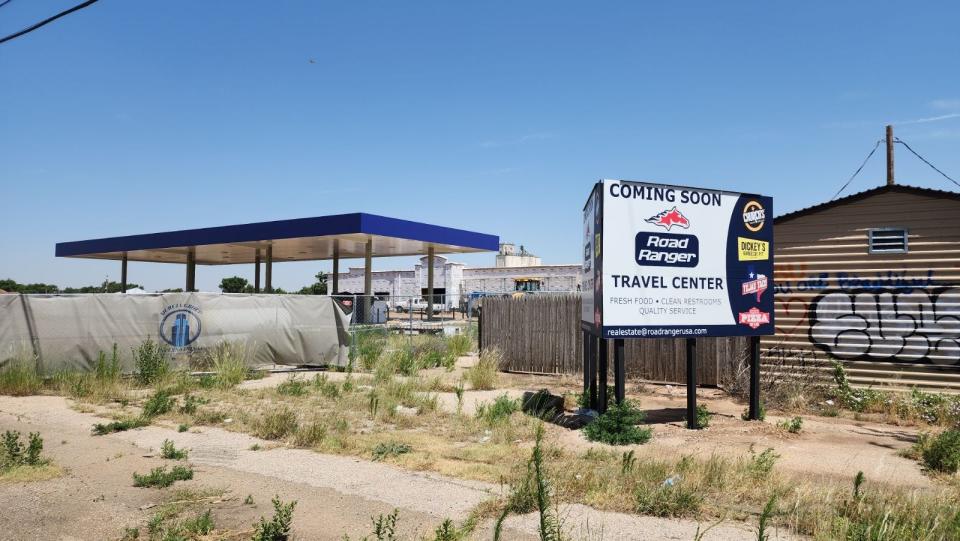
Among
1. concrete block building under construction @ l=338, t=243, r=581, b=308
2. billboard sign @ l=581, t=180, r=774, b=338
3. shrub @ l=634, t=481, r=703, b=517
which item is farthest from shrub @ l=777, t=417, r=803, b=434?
concrete block building under construction @ l=338, t=243, r=581, b=308

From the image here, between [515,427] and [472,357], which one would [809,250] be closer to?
[515,427]

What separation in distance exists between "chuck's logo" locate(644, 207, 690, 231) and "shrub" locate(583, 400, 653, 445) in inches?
118

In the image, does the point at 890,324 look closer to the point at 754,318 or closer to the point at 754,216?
the point at 754,318

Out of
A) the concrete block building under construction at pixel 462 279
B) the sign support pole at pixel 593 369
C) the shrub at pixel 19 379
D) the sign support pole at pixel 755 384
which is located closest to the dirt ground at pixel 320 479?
the sign support pole at pixel 755 384

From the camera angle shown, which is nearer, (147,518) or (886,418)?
(147,518)

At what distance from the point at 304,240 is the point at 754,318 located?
27.0m

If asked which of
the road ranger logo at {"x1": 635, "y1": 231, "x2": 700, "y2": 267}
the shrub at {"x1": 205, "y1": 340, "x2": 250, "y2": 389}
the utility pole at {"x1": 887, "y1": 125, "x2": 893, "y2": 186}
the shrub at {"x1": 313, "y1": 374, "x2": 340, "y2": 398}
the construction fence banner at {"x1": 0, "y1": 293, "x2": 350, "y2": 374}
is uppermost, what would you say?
the utility pole at {"x1": 887, "y1": 125, "x2": 893, "y2": 186}

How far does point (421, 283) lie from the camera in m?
65.5

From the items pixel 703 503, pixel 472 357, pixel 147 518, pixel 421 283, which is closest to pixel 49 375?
pixel 147 518

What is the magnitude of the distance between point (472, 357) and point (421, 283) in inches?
1723

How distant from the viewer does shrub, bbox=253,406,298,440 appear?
960 centimetres

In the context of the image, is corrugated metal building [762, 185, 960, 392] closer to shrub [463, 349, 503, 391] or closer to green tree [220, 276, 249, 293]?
shrub [463, 349, 503, 391]

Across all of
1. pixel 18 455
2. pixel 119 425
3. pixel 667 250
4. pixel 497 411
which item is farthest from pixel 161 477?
pixel 667 250

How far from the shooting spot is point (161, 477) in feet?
23.4
